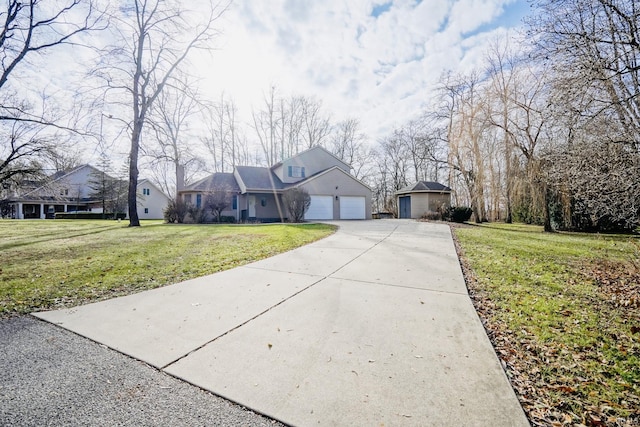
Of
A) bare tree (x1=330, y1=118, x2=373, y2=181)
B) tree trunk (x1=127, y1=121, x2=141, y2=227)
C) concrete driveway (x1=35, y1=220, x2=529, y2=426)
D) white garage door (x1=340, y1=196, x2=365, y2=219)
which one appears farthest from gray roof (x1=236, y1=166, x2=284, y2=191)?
concrete driveway (x1=35, y1=220, x2=529, y2=426)

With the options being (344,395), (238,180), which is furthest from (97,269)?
(238,180)

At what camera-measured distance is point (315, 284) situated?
4.44 meters

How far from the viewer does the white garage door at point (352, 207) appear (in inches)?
832

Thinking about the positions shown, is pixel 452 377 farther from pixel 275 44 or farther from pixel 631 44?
pixel 275 44

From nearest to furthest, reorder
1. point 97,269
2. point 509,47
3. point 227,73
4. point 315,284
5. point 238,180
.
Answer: point 315,284 < point 97,269 < point 227,73 < point 509,47 < point 238,180

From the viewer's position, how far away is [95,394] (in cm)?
192

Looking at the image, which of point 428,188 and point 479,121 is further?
point 428,188

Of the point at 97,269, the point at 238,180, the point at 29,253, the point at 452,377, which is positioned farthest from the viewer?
the point at 238,180

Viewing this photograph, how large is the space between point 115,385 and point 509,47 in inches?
828

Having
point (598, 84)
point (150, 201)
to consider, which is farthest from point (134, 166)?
point (150, 201)

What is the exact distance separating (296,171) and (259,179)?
3.05m

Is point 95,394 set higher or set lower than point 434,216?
lower

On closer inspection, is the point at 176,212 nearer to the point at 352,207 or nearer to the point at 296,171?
the point at 296,171

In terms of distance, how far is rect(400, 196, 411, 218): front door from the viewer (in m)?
25.0
